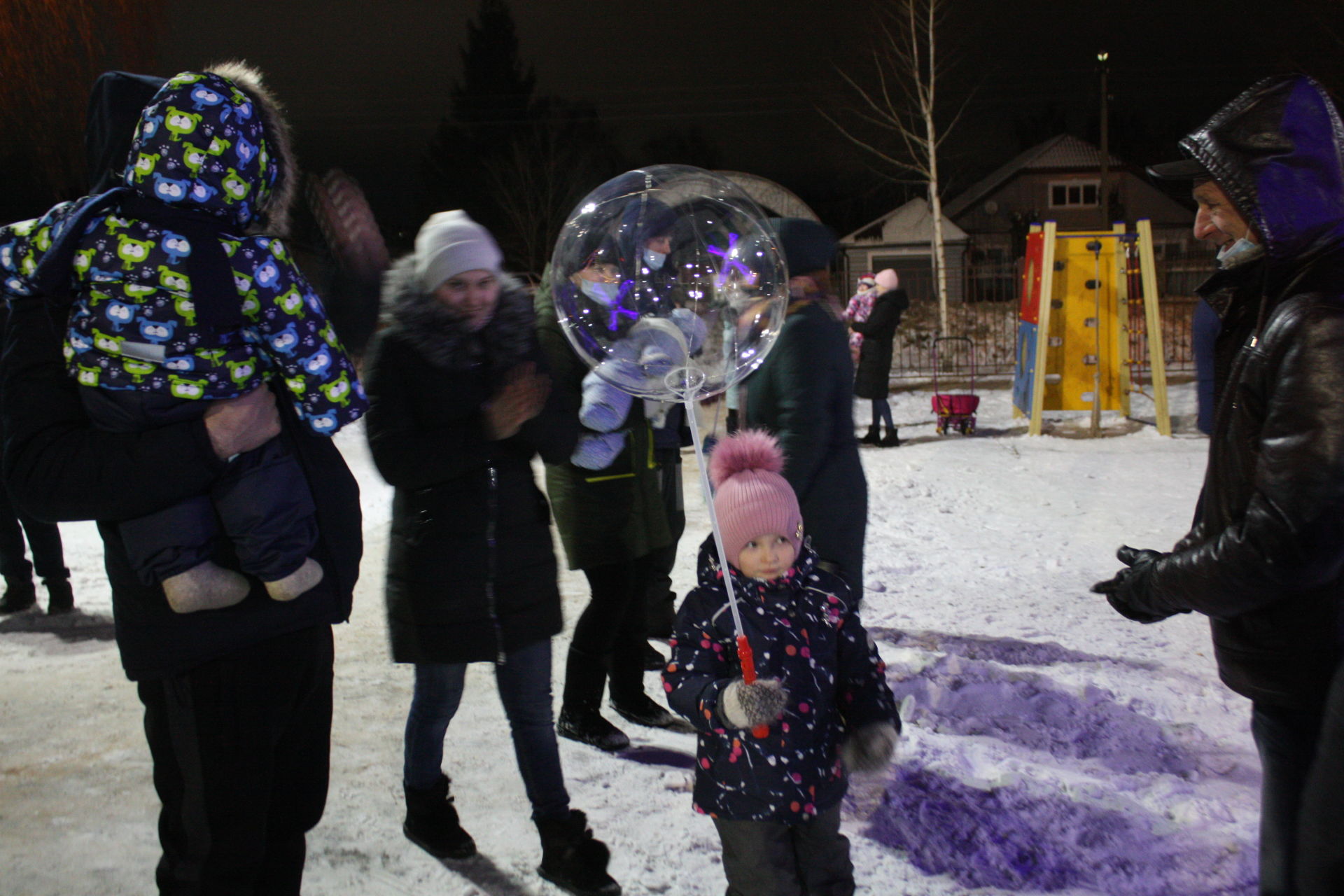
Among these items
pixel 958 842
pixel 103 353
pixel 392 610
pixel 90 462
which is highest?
pixel 103 353

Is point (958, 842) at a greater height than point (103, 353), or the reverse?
point (103, 353)

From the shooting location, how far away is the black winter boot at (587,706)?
3.72 metres

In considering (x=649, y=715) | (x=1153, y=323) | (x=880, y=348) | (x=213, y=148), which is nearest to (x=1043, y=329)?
(x=1153, y=323)

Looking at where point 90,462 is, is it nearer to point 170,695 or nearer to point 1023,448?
point 170,695

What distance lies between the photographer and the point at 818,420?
3438 millimetres

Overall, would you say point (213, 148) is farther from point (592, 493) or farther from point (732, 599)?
point (592, 493)

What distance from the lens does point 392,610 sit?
283 centimetres

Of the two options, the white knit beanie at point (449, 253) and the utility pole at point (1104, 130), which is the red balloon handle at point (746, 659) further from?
the utility pole at point (1104, 130)

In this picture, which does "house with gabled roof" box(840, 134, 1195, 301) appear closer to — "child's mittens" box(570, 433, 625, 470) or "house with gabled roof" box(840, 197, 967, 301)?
Result: "house with gabled roof" box(840, 197, 967, 301)

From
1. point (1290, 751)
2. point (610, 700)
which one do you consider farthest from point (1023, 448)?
point (1290, 751)

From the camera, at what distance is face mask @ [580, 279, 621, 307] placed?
2604 millimetres

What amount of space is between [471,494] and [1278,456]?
1980 millimetres

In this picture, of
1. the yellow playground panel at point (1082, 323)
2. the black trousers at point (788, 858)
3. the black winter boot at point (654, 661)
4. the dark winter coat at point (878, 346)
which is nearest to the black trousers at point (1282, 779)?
the black trousers at point (788, 858)

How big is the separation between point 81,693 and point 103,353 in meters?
3.38
